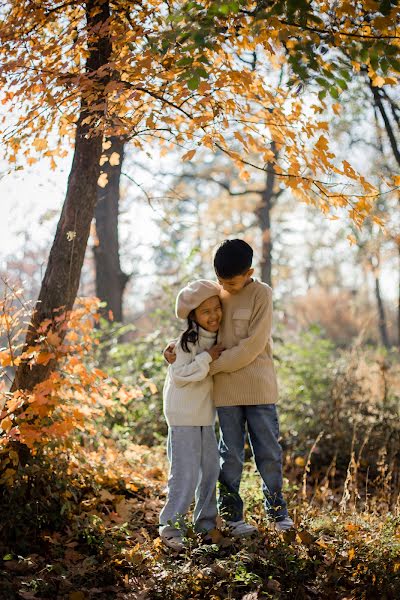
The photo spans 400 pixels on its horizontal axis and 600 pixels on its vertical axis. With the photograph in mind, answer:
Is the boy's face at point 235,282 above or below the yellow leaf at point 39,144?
below

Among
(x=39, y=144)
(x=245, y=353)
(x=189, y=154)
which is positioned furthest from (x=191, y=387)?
(x=39, y=144)

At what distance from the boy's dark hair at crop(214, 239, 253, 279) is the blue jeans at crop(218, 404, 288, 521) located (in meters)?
0.83

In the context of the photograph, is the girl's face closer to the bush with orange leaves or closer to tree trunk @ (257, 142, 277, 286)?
the bush with orange leaves

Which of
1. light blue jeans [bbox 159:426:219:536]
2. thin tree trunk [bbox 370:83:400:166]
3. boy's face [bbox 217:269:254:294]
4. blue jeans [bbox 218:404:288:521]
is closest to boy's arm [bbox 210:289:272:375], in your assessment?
boy's face [bbox 217:269:254:294]

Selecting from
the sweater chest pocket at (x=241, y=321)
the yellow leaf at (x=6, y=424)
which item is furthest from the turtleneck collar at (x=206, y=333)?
the yellow leaf at (x=6, y=424)

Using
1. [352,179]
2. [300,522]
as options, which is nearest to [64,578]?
[300,522]

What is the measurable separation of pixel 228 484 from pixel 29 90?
276 cm

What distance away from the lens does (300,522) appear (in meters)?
3.94

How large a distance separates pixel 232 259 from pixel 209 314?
0.36m

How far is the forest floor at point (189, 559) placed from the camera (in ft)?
10.1

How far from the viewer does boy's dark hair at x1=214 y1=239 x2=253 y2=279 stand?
3.70m

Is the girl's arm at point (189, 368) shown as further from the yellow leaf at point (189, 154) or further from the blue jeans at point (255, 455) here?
the yellow leaf at point (189, 154)

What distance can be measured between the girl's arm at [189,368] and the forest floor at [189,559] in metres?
0.86

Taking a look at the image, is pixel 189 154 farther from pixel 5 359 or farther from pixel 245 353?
pixel 5 359
